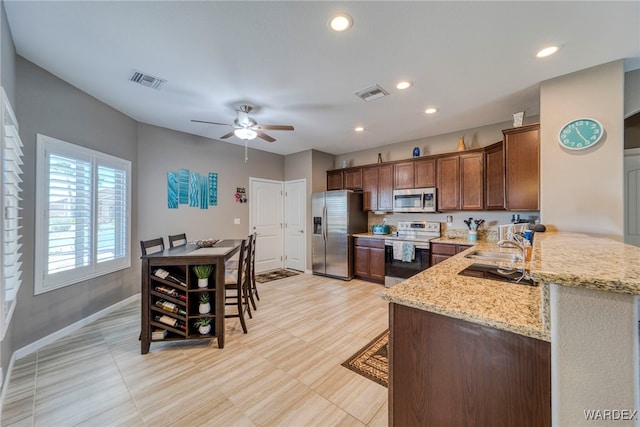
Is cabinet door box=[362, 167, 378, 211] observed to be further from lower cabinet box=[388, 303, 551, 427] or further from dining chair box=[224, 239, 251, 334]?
lower cabinet box=[388, 303, 551, 427]

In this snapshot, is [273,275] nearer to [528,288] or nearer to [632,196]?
[528,288]

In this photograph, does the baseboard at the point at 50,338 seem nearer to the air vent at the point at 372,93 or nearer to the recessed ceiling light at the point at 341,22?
the recessed ceiling light at the point at 341,22

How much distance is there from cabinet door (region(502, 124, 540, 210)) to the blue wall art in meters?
4.56

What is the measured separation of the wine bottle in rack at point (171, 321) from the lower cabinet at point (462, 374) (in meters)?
2.09

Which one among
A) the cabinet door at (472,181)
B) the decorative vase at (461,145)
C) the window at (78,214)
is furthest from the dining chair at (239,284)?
the decorative vase at (461,145)

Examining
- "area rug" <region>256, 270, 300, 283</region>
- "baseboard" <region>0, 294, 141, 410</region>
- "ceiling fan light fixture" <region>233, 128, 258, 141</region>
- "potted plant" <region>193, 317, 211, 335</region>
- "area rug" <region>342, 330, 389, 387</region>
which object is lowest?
"area rug" <region>342, 330, 389, 387</region>

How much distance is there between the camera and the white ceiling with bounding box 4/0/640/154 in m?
1.65

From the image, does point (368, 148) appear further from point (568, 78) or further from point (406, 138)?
point (568, 78)

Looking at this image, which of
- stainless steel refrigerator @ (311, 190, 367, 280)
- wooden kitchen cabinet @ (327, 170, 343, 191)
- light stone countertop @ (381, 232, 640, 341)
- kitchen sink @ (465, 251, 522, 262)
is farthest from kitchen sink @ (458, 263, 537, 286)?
wooden kitchen cabinet @ (327, 170, 343, 191)

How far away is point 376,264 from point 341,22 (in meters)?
3.70

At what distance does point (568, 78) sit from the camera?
93.0 inches

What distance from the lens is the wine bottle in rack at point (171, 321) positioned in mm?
2369

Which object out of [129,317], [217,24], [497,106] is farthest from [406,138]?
[129,317]

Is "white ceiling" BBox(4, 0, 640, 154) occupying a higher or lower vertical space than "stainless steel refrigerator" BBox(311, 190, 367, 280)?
higher
